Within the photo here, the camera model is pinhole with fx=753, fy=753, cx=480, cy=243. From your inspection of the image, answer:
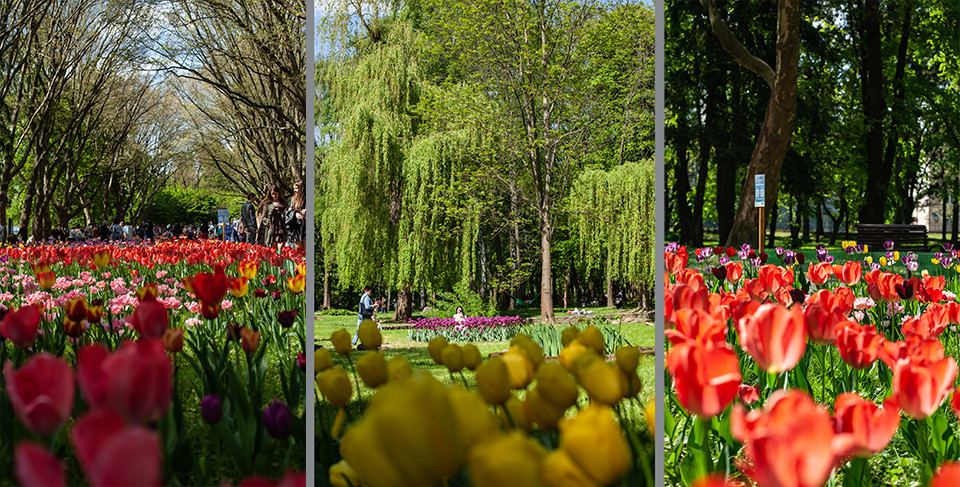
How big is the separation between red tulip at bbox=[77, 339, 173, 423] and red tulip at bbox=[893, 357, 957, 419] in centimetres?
114

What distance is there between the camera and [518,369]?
1.00 m

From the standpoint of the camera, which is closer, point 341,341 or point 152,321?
point 341,341

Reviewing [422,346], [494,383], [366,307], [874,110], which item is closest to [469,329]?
[422,346]

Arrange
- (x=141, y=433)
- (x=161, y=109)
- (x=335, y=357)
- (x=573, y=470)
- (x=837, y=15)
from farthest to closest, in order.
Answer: (x=161, y=109) → (x=837, y=15) → (x=335, y=357) → (x=573, y=470) → (x=141, y=433)

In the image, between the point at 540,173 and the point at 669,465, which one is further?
the point at 669,465

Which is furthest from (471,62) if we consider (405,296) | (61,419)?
(61,419)

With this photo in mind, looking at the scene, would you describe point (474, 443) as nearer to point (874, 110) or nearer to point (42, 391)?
point (42, 391)

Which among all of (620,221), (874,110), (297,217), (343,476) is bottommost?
(343,476)

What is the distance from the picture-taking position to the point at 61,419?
762mm

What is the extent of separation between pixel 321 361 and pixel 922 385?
3.26 feet

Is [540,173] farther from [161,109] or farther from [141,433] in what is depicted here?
[161,109]

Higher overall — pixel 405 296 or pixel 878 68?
pixel 878 68

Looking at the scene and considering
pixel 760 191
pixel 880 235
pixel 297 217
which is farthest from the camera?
pixel 880 235

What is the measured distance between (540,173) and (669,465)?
944 mm
